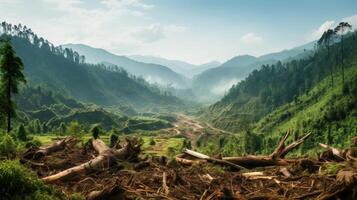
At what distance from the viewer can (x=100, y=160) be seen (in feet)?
59.4

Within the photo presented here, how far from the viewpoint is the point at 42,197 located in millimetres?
12430

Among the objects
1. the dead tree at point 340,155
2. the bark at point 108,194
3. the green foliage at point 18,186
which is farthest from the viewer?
the dead tree at point 340,155

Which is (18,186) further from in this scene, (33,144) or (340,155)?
(33,144)

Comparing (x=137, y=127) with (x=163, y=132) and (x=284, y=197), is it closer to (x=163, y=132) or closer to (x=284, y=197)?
(x=163, y=132)

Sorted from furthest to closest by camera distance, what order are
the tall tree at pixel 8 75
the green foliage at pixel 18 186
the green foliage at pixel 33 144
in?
1. the tall tree at pixel 8 75
2. the green foliage at pixel 33 144
3. the green foliage at pixel 18 186

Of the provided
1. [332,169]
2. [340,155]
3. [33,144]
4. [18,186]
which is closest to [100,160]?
[18,186]

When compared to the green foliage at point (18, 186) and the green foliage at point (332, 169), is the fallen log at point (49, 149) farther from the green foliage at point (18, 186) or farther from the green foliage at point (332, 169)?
the green foliage at point (332, 169)

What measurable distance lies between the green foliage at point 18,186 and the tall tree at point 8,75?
102ft

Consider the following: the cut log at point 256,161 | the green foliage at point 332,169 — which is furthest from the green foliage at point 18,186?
the green foliage at point 332,169

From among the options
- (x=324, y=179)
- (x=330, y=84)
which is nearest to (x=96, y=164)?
(x=324, y=179)

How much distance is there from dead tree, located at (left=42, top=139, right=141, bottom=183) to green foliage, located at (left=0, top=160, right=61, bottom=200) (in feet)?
8.18

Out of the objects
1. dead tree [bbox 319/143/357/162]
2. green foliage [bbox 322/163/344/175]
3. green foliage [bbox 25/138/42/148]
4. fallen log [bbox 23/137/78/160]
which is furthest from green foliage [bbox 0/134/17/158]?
dead tree [bbox 319/143/357/162]

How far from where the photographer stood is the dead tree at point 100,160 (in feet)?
52.9

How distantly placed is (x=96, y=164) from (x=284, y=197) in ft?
31.0
